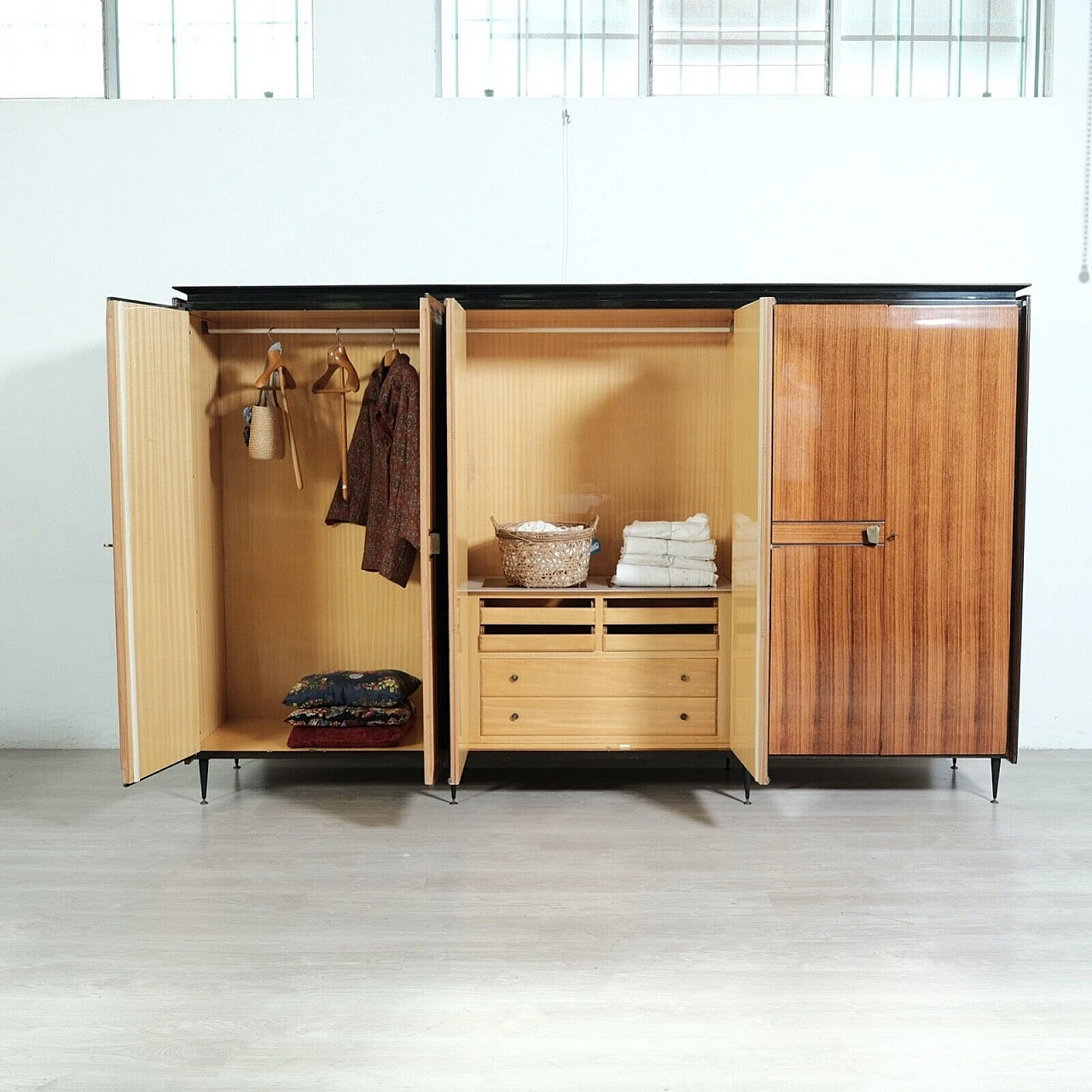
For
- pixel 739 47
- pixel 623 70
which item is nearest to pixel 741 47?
pixel 739 47

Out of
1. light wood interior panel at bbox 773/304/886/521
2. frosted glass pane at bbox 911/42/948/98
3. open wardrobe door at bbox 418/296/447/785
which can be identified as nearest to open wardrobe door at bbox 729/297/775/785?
light wood interior panel at bbox 773/304/886/521

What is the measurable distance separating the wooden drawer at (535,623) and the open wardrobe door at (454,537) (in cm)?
14

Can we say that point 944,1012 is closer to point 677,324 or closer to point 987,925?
point 987,925

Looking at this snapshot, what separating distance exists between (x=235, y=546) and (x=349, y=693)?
2.71 ft

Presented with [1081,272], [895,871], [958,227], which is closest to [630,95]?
[958,227]

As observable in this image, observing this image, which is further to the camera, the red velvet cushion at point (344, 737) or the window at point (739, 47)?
the window at point (739, 47)

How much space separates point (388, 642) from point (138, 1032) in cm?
215

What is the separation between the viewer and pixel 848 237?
4457mm

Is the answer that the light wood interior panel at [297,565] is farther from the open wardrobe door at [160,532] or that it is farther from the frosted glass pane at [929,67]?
the frosted glass pane at [929,67]

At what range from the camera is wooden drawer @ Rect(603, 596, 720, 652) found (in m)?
3.92

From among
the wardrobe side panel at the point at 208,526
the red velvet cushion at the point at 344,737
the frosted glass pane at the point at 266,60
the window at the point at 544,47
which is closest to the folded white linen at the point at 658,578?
the red velvet cushion at the point at 344,737

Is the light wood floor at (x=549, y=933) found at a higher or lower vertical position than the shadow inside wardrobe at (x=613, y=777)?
lower

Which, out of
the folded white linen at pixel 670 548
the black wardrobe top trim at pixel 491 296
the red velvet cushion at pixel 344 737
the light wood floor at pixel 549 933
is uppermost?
the black wardrobe top trim at pixel 491 296

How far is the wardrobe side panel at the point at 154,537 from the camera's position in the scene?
345 centimetres
